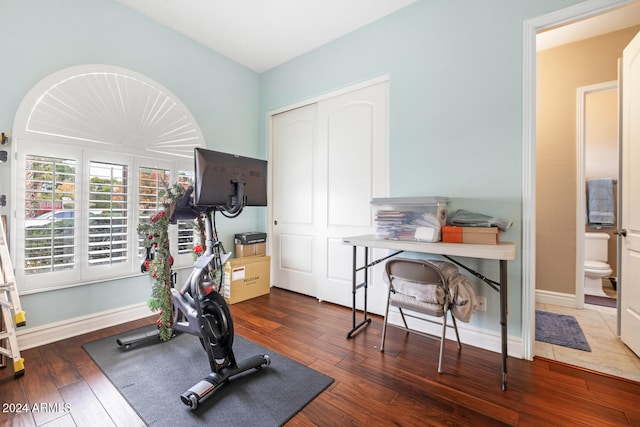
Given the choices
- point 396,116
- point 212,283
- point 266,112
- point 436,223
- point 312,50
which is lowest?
point 212,283

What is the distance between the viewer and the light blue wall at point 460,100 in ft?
6.73

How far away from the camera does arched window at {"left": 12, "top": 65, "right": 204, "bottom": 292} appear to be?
2.10m

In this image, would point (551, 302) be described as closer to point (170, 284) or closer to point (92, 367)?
point (170, 284)

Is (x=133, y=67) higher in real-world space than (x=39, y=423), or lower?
higher

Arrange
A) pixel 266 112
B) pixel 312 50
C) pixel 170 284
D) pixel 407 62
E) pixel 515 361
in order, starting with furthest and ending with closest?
pixel 266 112 → pixel 312 50 → pixel 407 62 → pixel 170 284 → pixel 515 361

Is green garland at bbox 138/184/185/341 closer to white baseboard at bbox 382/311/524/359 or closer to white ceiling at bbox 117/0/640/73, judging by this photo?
white ceiling at bbox 117/0/640/73

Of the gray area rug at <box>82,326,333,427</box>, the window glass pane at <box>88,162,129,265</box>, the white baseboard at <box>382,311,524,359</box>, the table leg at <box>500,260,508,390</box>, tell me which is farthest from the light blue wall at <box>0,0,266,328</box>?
the table leg at <box>500,260,508,390</box>

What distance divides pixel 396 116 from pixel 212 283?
Answer: 2.17 metres

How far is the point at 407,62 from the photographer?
2.54 m

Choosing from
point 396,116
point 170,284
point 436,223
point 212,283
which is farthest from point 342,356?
point 396,116

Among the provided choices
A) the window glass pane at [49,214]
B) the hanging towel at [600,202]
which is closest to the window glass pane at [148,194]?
the window glass pane at [49,214]

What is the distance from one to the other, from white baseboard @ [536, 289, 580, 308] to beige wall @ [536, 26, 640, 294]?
0.15 feet

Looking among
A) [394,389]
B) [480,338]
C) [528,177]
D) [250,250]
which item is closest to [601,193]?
[528,177]

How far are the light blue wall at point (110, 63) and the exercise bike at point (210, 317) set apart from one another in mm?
1176
